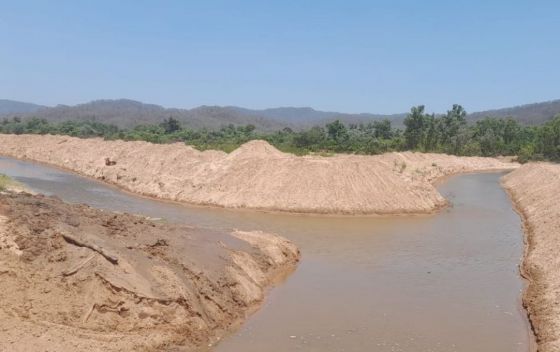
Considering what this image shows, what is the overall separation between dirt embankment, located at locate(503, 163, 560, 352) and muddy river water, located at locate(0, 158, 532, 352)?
0.39 m

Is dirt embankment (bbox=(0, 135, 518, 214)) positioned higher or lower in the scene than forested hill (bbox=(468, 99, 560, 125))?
lower

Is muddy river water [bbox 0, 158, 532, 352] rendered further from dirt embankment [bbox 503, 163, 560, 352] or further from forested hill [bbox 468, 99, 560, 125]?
forested hill [bbox 468, 99, 560, 125]

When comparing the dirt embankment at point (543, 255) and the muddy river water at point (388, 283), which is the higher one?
the dirt embankment at point (543, 255)

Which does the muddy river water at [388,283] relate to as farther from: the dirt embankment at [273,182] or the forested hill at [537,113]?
the forested hill at [537,113]

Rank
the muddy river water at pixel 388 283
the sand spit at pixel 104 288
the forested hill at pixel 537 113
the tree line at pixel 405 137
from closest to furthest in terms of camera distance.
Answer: the sand spit at pixel 104 288 < the muddy river water at pixel 388 283 < the tree line at pixel 405 137 < the forested hill at pixel 537 113

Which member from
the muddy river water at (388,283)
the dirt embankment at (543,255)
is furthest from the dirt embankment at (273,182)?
the dirt embankment at (543,255)

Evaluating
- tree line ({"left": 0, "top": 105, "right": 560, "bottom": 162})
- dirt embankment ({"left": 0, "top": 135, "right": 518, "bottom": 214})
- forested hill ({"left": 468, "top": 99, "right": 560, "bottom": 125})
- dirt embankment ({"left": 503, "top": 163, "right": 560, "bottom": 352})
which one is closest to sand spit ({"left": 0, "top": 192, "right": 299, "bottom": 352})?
dirt embankment ({"left": 503, "top": 163, "right": 560, "bottom": 352})

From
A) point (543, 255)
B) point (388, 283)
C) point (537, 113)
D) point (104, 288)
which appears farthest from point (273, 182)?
point (537, 113)

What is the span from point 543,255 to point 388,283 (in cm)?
570

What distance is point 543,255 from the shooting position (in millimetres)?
17141

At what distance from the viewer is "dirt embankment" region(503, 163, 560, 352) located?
11719 mm

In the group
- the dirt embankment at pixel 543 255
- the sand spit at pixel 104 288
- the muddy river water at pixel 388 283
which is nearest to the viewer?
the sand spit at pixel 104 288

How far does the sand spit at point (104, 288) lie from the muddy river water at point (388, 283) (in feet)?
2.92

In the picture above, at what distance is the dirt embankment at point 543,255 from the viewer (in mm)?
11719
